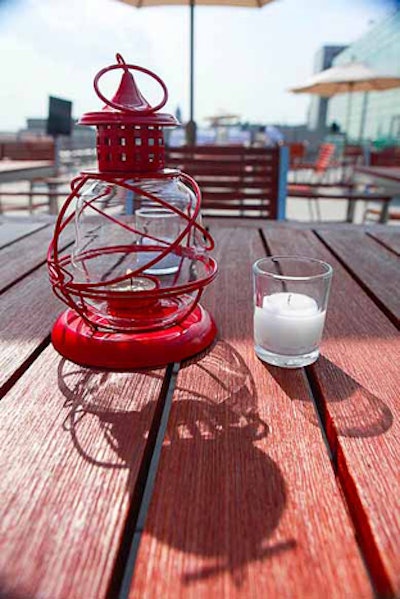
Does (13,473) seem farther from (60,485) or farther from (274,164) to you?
(274,164)

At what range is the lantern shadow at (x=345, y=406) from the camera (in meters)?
0.36

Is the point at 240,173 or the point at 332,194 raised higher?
the point at 240,173

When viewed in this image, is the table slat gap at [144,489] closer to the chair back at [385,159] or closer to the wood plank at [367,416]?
the wood plank at [367,416]

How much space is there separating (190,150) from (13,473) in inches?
71.4

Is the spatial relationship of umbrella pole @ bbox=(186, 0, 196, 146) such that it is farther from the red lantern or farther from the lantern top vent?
the lantern top vent

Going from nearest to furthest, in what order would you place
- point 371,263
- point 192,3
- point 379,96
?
point 371,263, point 192,3, point 379,96

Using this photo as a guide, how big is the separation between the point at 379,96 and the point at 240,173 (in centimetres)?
1341

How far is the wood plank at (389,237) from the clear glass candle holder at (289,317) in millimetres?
500

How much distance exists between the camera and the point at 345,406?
385mm

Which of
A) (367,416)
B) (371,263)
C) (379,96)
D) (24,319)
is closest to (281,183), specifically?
(371,263)

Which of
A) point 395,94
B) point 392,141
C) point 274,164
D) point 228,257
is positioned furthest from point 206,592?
point 395,94

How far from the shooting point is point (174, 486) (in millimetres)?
292

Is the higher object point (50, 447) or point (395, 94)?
point (395, 94)

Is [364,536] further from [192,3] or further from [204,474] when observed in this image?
[192,3]
